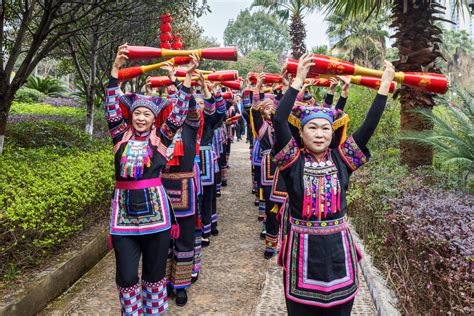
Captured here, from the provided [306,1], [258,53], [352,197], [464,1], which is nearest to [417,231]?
[352,197]

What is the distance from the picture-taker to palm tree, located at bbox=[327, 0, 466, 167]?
19.1 feet

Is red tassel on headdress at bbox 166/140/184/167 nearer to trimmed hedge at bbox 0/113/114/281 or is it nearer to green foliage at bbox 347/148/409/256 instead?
trimmed hedge at bbox 0/113/114/281

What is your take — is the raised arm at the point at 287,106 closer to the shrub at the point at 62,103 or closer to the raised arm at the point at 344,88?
the raised arm at the point at 344,88

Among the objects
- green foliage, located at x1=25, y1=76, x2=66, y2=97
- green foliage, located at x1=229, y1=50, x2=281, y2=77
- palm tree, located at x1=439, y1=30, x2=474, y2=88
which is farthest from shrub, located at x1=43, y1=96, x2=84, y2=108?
palm tree, located at x1=439, y1=30, x2=474, y2=88

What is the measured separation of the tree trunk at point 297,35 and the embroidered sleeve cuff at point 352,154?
15136 millimetres

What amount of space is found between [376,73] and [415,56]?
362 cm

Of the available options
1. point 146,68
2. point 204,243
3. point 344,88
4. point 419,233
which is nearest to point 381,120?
point 204,243

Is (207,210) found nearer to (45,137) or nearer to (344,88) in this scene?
(344,88)

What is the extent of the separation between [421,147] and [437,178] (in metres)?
0.87

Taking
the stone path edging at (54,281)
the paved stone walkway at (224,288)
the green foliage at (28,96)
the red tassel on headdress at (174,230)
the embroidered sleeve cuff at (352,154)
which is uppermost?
the green foliage at (28,96)

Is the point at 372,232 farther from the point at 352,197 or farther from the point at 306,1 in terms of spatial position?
the point at 306,1

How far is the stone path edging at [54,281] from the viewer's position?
3.37 metres

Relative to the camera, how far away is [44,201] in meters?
3.92

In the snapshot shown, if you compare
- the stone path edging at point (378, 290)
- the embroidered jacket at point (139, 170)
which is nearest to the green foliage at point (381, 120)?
the stone path edging at point (378, 290)
